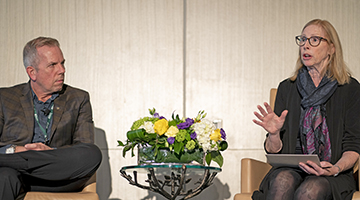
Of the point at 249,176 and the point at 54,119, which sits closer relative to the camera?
the point at 249,176

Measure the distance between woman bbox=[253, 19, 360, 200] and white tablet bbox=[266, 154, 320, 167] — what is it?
0.04 metres

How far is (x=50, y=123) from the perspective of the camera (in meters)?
2.81

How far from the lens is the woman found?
97.2 inches

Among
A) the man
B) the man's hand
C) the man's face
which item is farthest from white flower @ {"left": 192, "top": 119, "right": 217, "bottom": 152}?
the man's face

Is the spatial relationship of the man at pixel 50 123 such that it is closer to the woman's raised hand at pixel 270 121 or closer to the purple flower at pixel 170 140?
the purple flower at pixel 170 140

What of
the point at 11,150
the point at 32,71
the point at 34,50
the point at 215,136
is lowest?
the point at 11,150

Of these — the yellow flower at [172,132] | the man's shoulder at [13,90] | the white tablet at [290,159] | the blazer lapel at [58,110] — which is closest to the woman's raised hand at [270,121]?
the white tablet at [290,159]

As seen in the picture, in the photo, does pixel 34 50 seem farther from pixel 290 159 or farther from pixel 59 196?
pixel 290 159

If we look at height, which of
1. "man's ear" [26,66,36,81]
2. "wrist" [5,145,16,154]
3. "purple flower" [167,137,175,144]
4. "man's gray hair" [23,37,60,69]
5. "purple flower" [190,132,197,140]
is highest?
"man's gray hair" [23,37,60,69]

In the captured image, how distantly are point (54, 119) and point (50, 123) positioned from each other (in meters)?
0.05

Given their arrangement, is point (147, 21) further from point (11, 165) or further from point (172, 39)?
point (11, 165)

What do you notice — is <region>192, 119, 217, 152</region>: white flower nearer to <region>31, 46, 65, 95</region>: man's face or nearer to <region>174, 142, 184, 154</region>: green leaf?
<region>174, 142, 184, 154</region>: green leaf

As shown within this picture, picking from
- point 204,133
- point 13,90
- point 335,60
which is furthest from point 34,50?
point 335,60

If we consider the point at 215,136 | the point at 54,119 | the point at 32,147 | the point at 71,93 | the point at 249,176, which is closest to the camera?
the point at 215,136
